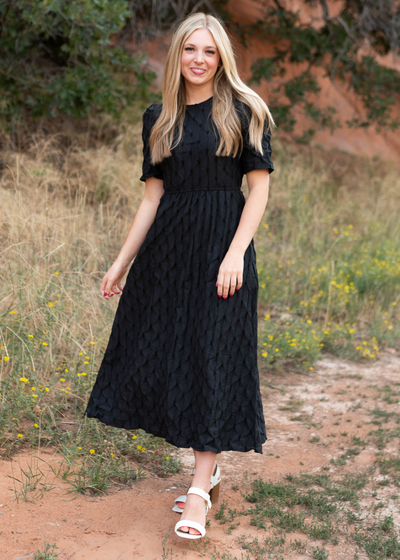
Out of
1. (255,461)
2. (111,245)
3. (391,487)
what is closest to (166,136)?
(255,461)

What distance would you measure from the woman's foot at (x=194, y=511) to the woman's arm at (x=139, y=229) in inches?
35.4

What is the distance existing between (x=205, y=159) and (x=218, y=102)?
0.23 m

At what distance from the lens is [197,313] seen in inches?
83.9

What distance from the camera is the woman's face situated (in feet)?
6.99

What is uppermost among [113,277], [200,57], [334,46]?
[334,46]

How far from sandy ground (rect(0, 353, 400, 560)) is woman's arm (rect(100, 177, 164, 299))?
0.91 m

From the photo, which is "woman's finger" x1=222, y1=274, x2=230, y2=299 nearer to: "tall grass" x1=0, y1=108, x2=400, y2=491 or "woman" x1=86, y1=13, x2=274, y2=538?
"woman" x1=86, y1=13, x2=274, y2=538

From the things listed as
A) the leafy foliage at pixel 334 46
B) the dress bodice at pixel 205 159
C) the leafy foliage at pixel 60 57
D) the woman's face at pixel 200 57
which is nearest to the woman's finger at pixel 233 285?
the dress bodice at pixel 205 159

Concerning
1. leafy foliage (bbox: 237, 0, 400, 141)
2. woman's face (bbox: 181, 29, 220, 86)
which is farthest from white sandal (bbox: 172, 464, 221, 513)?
leafy foliage (bbox: 237, 0, 400, 141)

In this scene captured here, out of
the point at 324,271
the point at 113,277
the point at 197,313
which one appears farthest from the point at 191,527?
the point at 324,271

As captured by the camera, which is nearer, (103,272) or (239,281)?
(239,281)

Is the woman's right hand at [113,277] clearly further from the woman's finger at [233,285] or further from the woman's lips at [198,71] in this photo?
the woman's lips at [198,71]

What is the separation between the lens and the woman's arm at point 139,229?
7.64 ft

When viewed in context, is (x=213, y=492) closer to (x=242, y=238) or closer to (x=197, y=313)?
(x=197, y=313)
